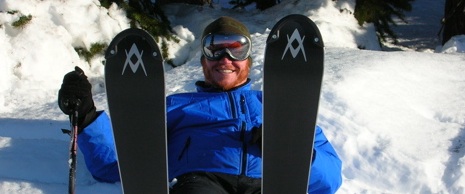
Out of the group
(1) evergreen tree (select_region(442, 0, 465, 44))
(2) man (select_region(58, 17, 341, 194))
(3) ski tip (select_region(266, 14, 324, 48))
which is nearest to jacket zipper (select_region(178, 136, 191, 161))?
(2) man (select_region(58, 17, 341, 194))

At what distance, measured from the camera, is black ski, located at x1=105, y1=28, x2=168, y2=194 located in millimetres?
2613

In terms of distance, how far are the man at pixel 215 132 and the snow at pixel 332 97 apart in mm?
440

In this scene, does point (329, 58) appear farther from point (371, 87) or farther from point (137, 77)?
point (137, 77)

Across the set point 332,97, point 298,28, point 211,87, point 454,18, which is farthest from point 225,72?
point 454,18

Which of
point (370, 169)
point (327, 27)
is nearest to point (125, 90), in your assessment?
point (370, 169)

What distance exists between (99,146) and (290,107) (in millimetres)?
1110

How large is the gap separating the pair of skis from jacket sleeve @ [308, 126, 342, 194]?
9.4 inches

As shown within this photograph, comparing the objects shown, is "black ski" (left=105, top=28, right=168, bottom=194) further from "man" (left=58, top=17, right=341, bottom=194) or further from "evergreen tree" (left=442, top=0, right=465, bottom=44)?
"evergreen tree" (left=442, top=0, right=465, bottom=44)

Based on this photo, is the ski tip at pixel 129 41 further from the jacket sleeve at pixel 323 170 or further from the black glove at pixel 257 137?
the jacket sleeve at pixel 323 170

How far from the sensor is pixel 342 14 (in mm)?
6805

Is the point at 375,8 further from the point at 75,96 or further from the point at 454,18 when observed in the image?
the point at 75,96

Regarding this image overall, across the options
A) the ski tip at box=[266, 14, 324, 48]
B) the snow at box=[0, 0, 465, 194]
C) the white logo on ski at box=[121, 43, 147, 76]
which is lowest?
the snow at box=[0, 0, 465, 194]

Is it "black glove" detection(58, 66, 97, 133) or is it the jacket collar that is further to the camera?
the jacket collar

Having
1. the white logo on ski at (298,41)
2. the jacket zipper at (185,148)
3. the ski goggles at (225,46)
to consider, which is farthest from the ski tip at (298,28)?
the jacket zipper at (185,148)
